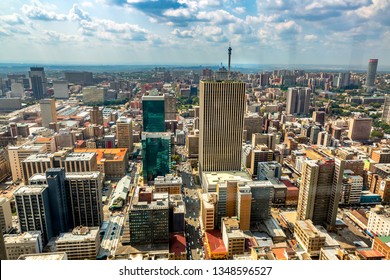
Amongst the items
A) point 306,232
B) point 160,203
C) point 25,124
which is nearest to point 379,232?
point 306,232

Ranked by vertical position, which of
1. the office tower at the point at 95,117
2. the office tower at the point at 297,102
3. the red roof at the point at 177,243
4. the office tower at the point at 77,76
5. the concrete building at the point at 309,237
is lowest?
the red roof at the point at 177,243

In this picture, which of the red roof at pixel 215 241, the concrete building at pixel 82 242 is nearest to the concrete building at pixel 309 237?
the red roof at pixel 215 241

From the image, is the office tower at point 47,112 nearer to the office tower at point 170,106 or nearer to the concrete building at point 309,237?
the office tower at point 170,106

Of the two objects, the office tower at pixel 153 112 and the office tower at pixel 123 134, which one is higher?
the office tower at pixel 153 112

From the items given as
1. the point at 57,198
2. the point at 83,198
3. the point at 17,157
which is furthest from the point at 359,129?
the point at 17,157

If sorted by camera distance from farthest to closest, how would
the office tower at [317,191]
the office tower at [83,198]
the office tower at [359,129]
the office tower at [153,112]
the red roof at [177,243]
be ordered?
the office tower at [153,112] → the office tower at [359,129] → the office tower at [83,198] → the office tower at [317,191] → the red roof at [177,243]

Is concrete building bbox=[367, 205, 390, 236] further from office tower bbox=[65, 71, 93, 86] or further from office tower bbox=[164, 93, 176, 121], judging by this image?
office tower bbox=[164, 93, 176, 121]
